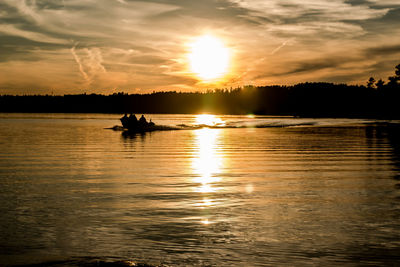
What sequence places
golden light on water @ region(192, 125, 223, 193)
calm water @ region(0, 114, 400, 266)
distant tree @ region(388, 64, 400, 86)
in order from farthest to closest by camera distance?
distant tree @ region(388, 64, 400, 86)
golden light on water @ region(192, 125, 223, 193)
calm water @ region(0, 114, 400, 266)

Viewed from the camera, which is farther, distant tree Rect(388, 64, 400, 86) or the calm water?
distant tree Rect(388, 64, 400, 86)

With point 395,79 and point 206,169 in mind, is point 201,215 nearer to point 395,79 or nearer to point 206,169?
point 206,169

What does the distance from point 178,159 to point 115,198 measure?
15.1 meters

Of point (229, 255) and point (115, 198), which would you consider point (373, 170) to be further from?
point (229, 255)

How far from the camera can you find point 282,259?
952 cm

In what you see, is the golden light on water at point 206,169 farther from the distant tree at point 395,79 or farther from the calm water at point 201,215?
the distant tree at point 395,79

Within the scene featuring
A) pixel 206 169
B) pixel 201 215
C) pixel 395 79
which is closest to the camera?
pixel 201 215

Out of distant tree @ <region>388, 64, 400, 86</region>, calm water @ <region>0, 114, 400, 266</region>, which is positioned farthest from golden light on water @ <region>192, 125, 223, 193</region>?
distant tree @ <region>388, 64, 400, 86</region>

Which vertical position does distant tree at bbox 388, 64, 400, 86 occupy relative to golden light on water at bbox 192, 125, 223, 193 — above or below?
above

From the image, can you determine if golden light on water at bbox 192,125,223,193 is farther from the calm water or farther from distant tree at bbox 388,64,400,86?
distant tree at bbox 388,64,400,86

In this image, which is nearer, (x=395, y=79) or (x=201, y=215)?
(x=201, y=215)

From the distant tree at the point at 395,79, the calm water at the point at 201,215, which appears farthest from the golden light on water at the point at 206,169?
the distant tree at the point at 395,79

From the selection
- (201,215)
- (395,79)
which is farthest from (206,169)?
(395,79)

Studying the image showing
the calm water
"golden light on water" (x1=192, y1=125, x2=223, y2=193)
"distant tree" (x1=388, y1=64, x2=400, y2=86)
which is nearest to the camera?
the calm water
